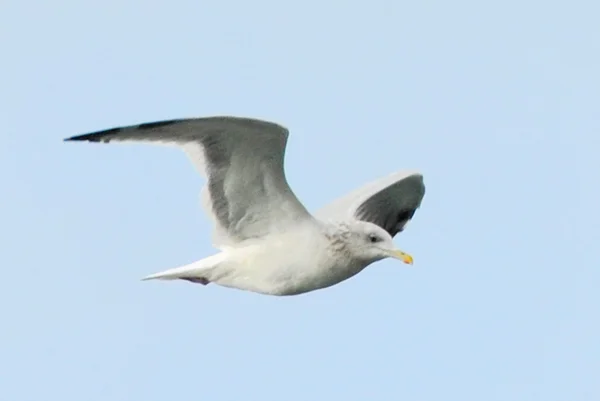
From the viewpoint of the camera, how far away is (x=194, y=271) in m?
15.6

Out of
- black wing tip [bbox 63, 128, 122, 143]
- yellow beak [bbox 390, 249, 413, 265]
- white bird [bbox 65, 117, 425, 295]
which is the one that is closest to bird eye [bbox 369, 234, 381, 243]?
white bird [bbox 65, 117, 425, 295]

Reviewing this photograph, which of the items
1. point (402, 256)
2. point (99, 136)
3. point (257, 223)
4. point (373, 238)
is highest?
point (99, 136)

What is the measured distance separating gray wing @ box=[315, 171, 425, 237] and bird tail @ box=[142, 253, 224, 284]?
1.97m

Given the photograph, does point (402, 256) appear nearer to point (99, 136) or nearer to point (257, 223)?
point (257, 223)

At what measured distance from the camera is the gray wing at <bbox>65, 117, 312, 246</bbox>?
46.3 feet

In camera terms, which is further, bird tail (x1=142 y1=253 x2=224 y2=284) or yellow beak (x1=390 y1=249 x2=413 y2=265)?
bird tail (x1=142 y1=253 x2=224 y2=284)

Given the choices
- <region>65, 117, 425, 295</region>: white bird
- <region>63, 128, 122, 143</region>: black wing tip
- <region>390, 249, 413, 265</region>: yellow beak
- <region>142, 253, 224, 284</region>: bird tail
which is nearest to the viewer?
<region>63, 128, 122, 143</region>: black wing tip

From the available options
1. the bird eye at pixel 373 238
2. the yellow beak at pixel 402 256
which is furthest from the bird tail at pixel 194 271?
the yellow beak at pixel 402 256

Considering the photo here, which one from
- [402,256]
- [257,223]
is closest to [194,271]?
[257,223]

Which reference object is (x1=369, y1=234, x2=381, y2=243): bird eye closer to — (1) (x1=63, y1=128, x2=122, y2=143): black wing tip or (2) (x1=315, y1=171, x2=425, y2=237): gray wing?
(2) (x1=315, y1=171, x2=425, y2=237): gray wing

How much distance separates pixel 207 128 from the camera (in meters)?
14.2

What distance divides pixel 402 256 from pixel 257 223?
1435 millimetres

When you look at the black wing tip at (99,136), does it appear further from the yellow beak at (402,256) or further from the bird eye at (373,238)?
the yellow beak at (402,256)

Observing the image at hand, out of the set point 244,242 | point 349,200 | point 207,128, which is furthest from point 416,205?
point 207,128
